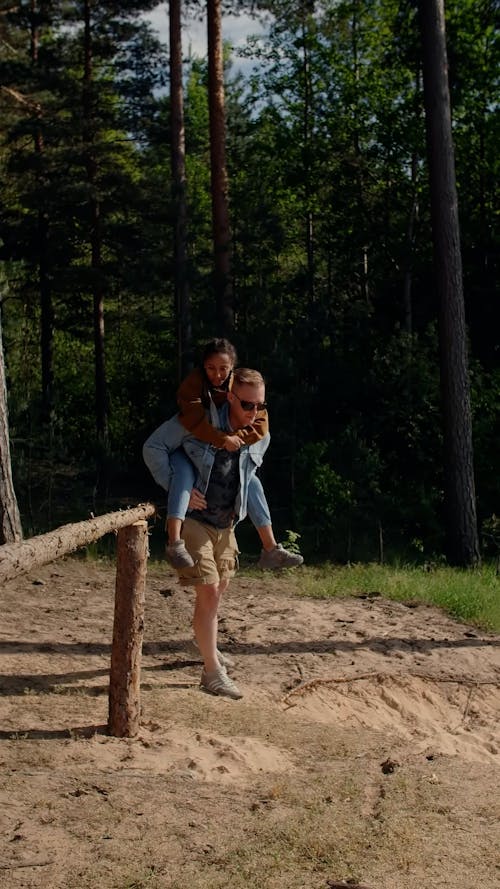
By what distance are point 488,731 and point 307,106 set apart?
76.0 feet

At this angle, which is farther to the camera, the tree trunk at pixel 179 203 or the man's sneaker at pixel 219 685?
the tree trunk at pixel 179 203

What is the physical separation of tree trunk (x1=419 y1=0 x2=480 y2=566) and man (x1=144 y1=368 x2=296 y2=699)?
329 inches

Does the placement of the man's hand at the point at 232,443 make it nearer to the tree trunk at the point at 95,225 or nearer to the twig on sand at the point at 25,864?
the twig on sand at the point at 25,864

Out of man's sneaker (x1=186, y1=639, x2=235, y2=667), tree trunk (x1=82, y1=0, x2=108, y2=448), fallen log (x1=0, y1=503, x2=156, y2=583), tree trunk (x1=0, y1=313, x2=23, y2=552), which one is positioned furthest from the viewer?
tree trunk (x1=82, y1=0, x2=108, y2=448)

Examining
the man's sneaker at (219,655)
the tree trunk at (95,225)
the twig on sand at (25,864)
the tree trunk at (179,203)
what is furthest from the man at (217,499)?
the tree trunk at (95,225)

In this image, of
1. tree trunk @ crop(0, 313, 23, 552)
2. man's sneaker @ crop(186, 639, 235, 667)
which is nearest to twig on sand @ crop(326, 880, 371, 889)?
man's sneaker @ crop(186, 639, 235, 667)

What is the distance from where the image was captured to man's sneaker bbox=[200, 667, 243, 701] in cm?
644

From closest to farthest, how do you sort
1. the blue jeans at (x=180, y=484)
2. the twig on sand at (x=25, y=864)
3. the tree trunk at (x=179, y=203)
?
the twig on sand at (x=25, y=864), the blue jeans at (x=180, y=484), the tree trunk at (x=179, y=203)

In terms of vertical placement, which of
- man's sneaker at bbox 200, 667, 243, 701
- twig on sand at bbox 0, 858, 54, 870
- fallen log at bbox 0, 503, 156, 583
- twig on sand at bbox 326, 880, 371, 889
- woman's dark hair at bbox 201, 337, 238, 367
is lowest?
twig on sand at bbox 326, 880, 371, 889

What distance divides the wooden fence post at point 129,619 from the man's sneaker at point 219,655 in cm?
166

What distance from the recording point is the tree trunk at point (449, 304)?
13.7 metres

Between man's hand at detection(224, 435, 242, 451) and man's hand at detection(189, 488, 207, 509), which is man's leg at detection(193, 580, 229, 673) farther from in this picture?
man's hand at detection(224, 435, 242, 451)

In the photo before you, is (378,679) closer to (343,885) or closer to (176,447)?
(176,447)

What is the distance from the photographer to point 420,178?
2469 cm
